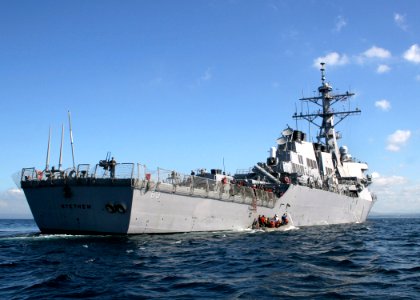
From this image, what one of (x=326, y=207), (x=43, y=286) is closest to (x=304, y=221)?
(x=326, y=207)

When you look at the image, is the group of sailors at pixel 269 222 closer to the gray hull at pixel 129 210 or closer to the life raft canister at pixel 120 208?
the gray hull at pixel 129 210

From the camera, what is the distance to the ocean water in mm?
10680

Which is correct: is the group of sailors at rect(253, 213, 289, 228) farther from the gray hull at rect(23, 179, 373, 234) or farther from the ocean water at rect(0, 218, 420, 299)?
the ocean water at rect(0, 218, 420, 299)

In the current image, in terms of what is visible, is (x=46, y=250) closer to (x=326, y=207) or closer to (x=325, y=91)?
(x=326, y=207)

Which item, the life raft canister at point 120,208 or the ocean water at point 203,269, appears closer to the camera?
the ocean water at point 203,269

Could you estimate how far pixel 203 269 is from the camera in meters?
14.1

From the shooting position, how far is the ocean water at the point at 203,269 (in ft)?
35.0

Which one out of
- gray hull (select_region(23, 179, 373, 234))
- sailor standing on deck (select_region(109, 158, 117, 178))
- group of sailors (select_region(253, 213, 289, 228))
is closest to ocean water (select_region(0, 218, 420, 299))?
gray hull (select_region(23, 179, 373, 234))

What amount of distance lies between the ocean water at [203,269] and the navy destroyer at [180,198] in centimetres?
174

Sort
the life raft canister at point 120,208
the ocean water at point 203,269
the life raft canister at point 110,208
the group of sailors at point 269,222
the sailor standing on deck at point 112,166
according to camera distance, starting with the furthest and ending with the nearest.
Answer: the group of sailors at point 269,222 → the sailor standing on deck at point 112,166 → the life raft canister at point 110,208 → the life raft canister at point 120,208 → the ocean water at point 203,269

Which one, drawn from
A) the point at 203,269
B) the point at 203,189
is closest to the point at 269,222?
the point at 203,189

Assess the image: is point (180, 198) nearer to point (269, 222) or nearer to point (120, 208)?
point (120, 208)

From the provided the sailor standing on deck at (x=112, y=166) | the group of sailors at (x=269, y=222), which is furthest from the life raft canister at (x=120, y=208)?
the group of sailors at (x=269, y=222)

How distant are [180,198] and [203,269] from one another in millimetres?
10935
